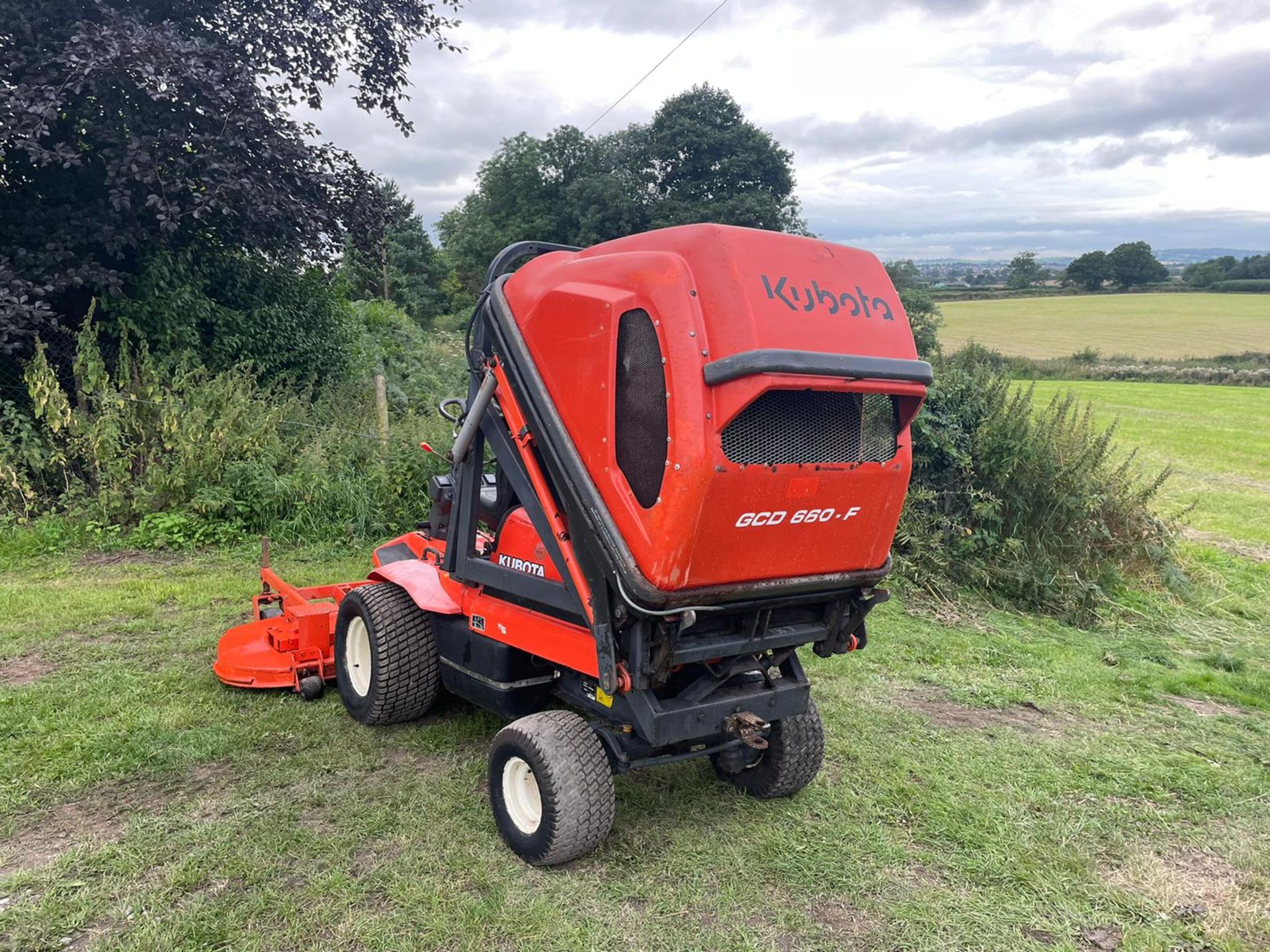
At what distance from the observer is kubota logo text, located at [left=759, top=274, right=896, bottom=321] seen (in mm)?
3002

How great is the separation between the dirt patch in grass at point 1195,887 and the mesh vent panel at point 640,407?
7.61ft

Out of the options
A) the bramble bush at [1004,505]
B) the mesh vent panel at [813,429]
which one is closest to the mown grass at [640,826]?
the mesh vent panel at [813,429]

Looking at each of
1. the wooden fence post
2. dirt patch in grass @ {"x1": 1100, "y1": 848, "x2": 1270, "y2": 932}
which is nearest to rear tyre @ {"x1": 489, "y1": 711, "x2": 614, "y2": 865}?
dirt patch in grass @ {"x1": 1100, "y1": 848, "x2": 1270, "y2": 932}

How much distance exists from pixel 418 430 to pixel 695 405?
21.5ft

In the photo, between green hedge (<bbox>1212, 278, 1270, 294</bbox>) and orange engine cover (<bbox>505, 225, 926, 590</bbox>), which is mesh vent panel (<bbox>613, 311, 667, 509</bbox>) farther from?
green hedge (<bbox>1212, 278, 1270, 294</bbox>)

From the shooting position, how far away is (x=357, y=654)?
15.1 feet

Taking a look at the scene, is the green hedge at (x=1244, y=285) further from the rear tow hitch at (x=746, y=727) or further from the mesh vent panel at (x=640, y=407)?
the mesh vent panel at (x=640, y=407)

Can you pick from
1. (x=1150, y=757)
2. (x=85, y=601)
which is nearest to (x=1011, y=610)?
(x=1150, y=757)

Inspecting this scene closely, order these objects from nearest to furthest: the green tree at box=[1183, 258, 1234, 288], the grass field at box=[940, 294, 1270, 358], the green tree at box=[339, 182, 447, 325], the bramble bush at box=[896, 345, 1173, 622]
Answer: the bramble bush at box=[896, 345, 1173, 622] → the green tree at box=[339, 182, 447, 325] → the grass field at box=[940, 294, 1270, 358] → the green tree at box=[1183, 258, 1234, 288]

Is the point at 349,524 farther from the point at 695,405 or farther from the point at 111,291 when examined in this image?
the point at 695,405

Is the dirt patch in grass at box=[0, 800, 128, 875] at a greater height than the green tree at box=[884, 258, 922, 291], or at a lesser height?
lesser

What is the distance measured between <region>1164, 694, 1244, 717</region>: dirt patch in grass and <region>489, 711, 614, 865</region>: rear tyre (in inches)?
154

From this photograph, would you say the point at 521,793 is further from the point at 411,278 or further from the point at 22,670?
the point at 411,278

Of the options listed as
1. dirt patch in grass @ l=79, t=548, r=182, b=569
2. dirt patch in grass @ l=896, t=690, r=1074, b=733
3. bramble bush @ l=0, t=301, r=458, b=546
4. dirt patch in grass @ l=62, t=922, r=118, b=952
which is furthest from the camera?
bramble bush @ l=0, t=301, r=458, b=546
